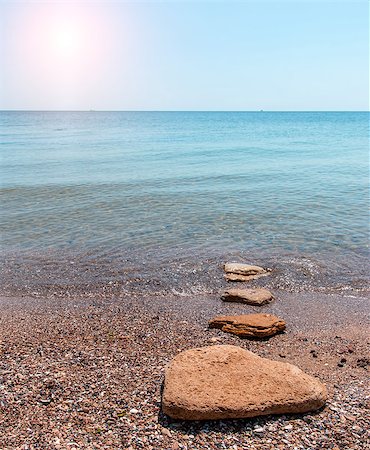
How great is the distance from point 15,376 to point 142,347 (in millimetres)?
2190

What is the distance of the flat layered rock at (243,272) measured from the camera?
1174cm

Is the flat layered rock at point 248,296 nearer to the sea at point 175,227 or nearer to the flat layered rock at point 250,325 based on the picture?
the sea at point 175,227

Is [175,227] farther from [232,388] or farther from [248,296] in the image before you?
[232,388]

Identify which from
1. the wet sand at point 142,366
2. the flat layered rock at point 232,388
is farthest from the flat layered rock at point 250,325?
the flat layered rock at point 232,388

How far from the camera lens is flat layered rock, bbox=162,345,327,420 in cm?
575

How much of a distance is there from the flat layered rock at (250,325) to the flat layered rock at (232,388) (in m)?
1.82

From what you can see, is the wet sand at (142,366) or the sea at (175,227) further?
the sea at (175,227)

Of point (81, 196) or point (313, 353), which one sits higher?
point (81, 196)

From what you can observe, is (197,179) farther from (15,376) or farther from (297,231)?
(15,376)

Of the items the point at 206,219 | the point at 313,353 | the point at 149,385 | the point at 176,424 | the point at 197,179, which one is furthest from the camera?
the point at 197,179

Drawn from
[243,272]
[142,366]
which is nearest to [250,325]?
[142,366]

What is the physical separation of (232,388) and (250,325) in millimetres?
2650

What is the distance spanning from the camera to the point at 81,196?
21.6 m

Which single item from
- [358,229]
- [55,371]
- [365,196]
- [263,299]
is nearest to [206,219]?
[358,229]
